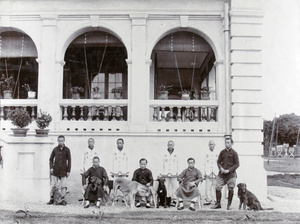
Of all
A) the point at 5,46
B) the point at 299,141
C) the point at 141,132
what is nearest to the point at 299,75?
the point at 299,141

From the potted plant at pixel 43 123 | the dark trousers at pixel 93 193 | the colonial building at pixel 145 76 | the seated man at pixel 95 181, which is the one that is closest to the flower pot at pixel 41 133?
the potted plant at pixel 43 123

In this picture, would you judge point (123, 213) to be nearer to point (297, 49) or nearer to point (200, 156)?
point (200, 156)

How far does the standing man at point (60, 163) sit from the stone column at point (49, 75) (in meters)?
1.40

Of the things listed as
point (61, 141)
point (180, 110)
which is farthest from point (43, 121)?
point (180, 110)

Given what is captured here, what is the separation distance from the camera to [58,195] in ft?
34.4

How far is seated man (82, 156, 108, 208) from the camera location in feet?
34.0

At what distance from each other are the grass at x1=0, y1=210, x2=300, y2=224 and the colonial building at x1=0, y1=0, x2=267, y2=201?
2.33 m

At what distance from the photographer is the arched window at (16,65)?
42.6 feet

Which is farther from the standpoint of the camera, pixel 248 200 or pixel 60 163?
pixel 60 163

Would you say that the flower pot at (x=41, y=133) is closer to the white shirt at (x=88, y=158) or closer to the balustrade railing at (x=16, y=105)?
the white shirt at (x=88, y=158)

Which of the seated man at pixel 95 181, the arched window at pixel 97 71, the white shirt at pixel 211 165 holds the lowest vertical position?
the seated man at pixel 95 181

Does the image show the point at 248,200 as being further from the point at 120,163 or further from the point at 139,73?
the point at 139,73

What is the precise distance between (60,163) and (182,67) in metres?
6.54

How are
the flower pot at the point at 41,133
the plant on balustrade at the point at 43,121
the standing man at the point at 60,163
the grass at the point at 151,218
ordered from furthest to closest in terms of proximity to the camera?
the plant on balustrade at the point at 43,121 < the flower pot at the point at 41,133 < the standing man at the point at 60,163 < the grass at the point at 151,218
